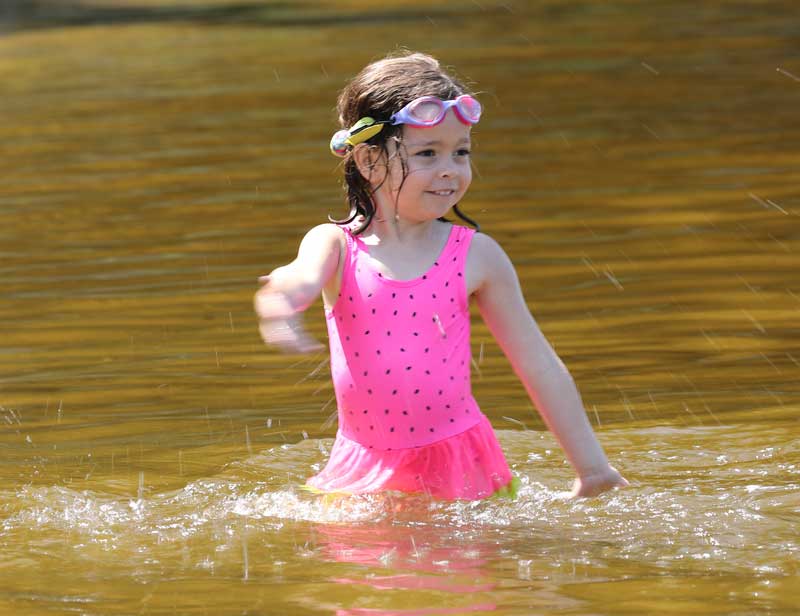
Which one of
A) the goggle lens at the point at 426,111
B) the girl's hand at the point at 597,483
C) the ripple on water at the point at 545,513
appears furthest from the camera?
the girl's hand at the point at 597,483

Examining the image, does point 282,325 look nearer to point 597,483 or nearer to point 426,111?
point 426,111

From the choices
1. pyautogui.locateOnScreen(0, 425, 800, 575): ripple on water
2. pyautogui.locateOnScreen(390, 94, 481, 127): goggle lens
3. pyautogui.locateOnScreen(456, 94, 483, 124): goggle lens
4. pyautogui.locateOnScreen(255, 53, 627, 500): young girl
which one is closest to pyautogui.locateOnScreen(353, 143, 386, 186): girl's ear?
pyautogui.locateOnScreen(255, 53, 627, 500): young girl

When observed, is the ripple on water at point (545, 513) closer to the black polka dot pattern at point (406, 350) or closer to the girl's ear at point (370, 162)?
the black polka dot pattern at point (406, 350)

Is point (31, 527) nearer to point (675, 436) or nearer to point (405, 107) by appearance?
point (405, 107)

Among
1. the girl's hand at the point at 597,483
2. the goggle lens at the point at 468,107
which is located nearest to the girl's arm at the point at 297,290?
the goggle lens at the point at 468,107

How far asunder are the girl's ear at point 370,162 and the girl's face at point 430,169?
5 centimetres

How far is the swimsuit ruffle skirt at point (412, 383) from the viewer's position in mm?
4547

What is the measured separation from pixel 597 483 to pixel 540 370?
1.18 ft

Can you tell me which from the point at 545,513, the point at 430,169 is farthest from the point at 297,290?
the point at 545,513

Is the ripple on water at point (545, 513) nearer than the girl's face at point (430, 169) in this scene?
Yes

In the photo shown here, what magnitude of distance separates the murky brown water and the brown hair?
902 mm

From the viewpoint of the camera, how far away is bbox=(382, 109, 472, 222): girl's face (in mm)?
4520

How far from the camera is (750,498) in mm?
4680

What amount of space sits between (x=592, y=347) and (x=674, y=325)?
1.64ft
